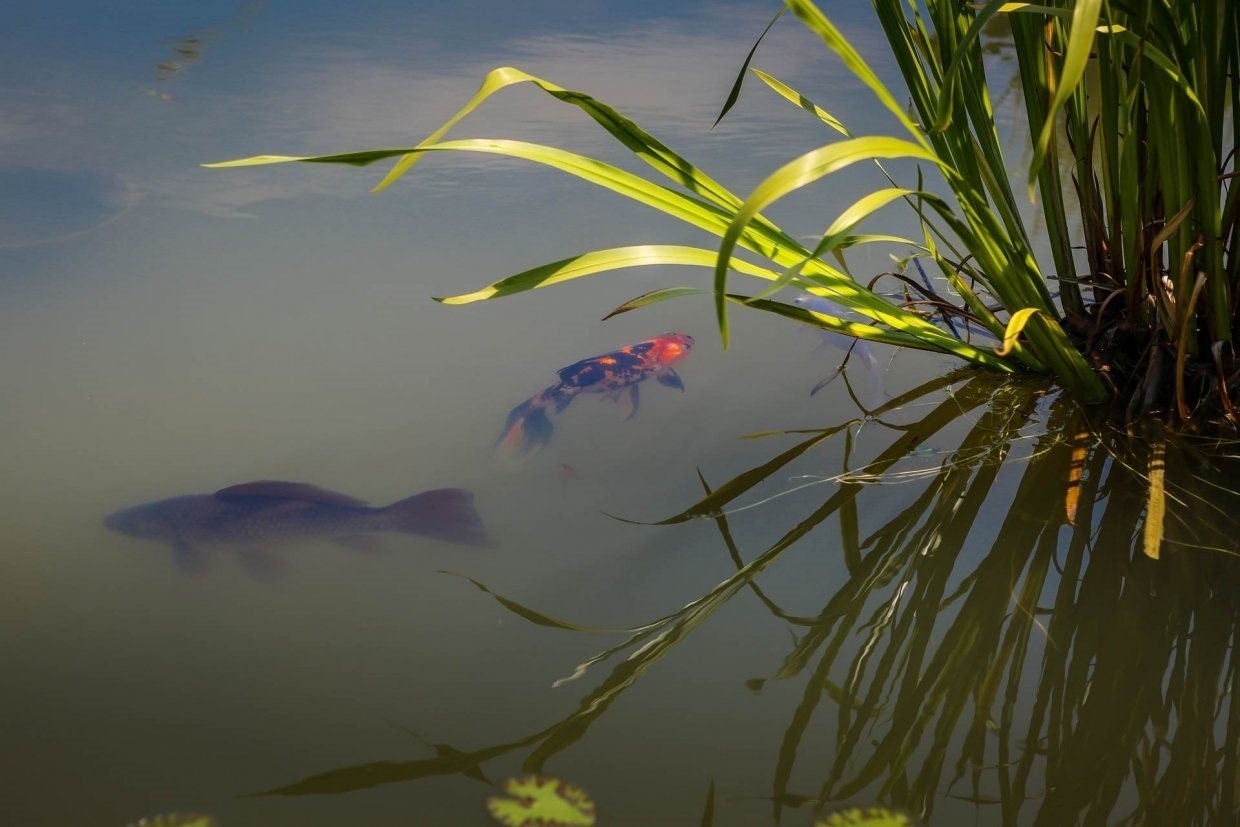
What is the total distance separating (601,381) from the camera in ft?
4.76

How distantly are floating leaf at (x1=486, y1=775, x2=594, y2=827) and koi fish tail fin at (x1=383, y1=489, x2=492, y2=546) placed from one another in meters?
0.35

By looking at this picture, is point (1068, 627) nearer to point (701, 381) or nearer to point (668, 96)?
point (701, 381)

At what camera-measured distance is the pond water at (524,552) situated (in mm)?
867

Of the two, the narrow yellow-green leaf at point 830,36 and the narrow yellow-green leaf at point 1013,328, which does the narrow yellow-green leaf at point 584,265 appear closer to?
the narrow yellow-green leaf at point 830,36

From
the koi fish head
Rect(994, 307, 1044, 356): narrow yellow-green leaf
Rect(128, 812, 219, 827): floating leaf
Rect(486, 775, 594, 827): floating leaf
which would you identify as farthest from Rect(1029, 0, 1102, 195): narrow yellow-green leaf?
Rect(128, 812, 219, 827): floating leaf

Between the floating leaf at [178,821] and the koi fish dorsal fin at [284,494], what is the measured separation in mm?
422

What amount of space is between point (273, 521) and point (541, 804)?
1.65 feet

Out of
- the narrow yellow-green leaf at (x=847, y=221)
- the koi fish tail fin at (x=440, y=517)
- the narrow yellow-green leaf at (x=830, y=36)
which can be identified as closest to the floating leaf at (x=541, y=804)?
the koi fish tail fin at (x=440, y=517)

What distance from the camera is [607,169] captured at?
1.17m

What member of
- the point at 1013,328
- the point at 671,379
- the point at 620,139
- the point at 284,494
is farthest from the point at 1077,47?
the point at 284,494

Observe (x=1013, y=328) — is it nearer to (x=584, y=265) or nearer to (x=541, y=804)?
(x=584, y=265)

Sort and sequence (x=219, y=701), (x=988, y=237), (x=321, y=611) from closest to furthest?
1. (x=219, y=701)
2. (x=321, y=611)
3. (x=988, y=237)

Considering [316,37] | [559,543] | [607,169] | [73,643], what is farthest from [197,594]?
[316,37]

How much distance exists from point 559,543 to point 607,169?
0.42 m
